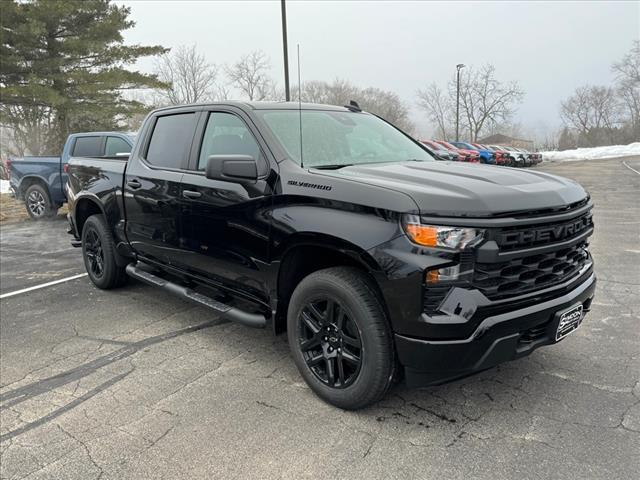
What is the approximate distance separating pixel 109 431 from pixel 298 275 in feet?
4.75

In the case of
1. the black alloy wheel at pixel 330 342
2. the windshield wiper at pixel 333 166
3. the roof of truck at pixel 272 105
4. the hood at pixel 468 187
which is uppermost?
the roof of truck at pixel 272 105

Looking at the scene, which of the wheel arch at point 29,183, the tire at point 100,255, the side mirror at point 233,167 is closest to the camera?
the side mirror at point 233,167

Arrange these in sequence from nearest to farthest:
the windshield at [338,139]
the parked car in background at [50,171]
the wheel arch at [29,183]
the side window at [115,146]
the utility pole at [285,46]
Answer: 1. the windshield at [338,139]
2. the side window at [115,146]
3. the parked car in background at [50,171]
4. the wheel arch at [29,183]
5. the utility pole at [285,46]

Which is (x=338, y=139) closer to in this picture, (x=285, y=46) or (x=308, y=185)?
(x=308, y=185)

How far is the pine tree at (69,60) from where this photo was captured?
62.3ft

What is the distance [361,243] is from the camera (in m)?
2.69

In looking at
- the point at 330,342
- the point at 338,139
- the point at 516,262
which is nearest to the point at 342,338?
the point at 330,342

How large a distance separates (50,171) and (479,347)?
11.0 m

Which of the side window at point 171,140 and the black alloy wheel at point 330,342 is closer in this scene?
the black alloy wheel at point 330,342

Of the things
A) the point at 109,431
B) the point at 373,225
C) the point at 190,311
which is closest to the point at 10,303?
the point at 190,311

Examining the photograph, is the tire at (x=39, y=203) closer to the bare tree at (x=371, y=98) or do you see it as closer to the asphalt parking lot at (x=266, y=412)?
the asphalt parking lot at (x=266, y=412)

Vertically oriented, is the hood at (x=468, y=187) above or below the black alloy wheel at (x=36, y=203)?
above

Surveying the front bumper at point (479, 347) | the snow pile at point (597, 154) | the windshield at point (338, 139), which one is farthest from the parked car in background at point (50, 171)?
the snow pile at point (597, 154)

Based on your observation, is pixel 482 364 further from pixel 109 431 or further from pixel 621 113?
pixel 621 113
